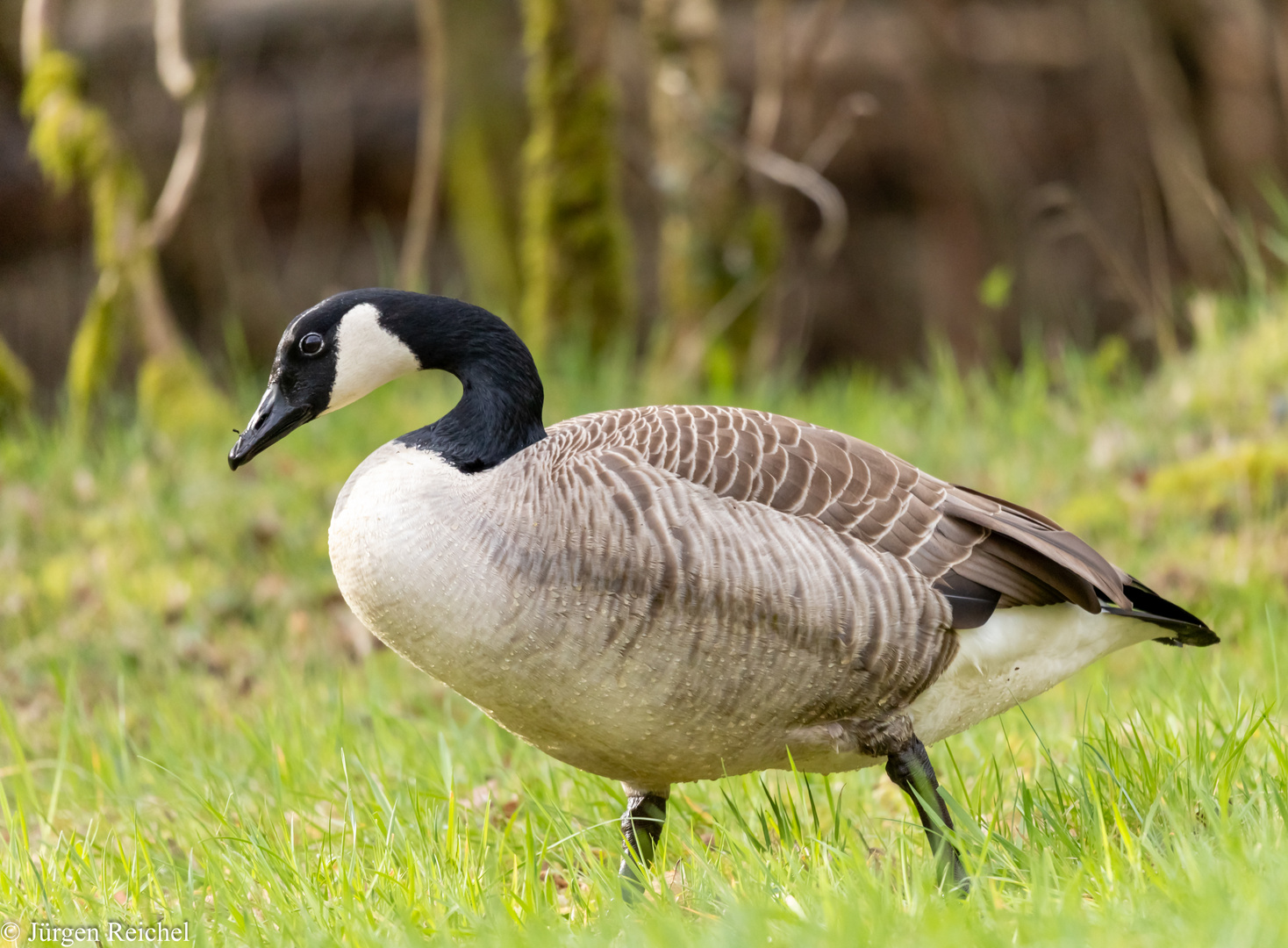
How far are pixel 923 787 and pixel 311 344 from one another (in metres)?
2.09

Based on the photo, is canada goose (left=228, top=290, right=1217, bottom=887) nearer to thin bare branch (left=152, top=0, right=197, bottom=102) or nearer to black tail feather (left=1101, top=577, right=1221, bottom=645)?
black tail feather (left=1101, top=577, right=1221, bottom=645)

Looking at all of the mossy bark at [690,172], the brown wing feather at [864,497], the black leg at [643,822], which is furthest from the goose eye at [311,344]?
the mossy bark at [690,172]

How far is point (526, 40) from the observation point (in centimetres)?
871

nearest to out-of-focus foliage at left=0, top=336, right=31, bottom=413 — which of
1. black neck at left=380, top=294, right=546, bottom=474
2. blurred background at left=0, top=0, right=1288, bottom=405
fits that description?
blurred background at left=0, top=0, right=1288, bottom=405

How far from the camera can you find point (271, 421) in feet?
11.7

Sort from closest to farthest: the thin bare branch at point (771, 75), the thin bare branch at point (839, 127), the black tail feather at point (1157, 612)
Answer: the black tail feather at point (1157, 612), the thin bare branch at point (839, 127), the thin bare branch at point (771, 75)

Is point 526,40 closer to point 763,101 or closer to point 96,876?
point 763,101

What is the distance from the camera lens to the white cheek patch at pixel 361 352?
3.58 meters

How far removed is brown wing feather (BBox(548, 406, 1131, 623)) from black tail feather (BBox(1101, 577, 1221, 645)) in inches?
3.3

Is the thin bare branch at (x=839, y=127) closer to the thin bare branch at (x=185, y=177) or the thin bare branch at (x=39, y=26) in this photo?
the thin bare branch at (x=185, y=177)

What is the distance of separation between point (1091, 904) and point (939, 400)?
17.5 feet

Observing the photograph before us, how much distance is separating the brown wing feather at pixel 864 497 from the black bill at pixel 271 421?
2.70 ft

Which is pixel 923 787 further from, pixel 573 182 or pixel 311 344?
pixel 573 182

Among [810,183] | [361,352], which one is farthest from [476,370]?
[810,183]
